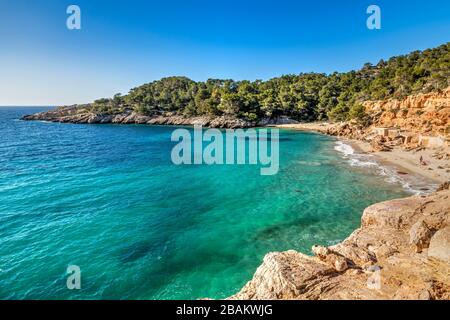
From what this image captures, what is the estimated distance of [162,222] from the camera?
17.9 m

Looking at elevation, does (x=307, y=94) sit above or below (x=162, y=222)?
above

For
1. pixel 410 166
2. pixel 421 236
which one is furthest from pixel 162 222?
pixel 410 166

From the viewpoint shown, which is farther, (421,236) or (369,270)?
(421,236)

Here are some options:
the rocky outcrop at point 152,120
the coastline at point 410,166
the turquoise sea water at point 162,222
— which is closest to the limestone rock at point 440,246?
the turquoise sea water at point 162,222

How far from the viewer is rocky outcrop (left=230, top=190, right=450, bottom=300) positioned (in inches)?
281

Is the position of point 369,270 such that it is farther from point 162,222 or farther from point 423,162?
point 423,162

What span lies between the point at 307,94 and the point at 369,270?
313ft

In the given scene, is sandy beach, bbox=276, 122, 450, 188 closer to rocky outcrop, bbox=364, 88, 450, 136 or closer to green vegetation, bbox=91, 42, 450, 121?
rocky outcrop, bbox=364, 88, 450, 136

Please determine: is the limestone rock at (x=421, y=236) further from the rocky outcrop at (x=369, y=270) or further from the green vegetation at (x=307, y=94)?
the green vegetation at (x=307, y=94)

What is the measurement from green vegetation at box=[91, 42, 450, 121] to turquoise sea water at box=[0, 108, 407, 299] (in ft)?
132

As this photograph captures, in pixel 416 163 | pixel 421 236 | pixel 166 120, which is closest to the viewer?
pixel 421 236

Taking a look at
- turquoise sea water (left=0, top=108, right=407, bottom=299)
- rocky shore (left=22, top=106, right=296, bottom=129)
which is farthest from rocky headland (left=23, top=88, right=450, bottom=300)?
rocky shore (left=22, top=106, right=296, bottom=129)

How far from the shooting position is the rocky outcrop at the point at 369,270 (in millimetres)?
A: 7133

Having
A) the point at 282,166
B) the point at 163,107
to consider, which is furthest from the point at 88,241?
the point at 163,107
